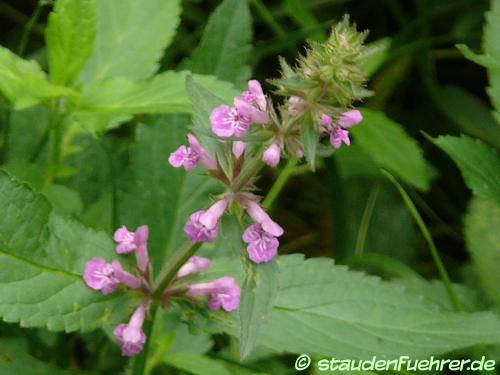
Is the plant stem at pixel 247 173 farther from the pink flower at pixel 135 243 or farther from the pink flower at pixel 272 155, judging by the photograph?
the pink flower at pixel 135 243

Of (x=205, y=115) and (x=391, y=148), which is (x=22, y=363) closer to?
(x=205, y=115)

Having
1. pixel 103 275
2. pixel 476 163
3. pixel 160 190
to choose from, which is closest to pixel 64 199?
pixel 160 190

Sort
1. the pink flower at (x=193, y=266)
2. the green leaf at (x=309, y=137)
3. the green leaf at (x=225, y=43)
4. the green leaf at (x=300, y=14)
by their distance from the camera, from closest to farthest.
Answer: the green leaf at (x=309, y=137) < the pink flower at (x=193, y=266) < the green leaf at (x=225, y=43) < the green leaf at (x=300, y=14)

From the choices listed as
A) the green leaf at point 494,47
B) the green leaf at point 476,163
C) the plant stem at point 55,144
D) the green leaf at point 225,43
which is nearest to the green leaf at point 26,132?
the plant stem at point 55,144

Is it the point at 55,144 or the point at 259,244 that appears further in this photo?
the point at 55,144

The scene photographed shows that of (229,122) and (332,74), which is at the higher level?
(332,74)
